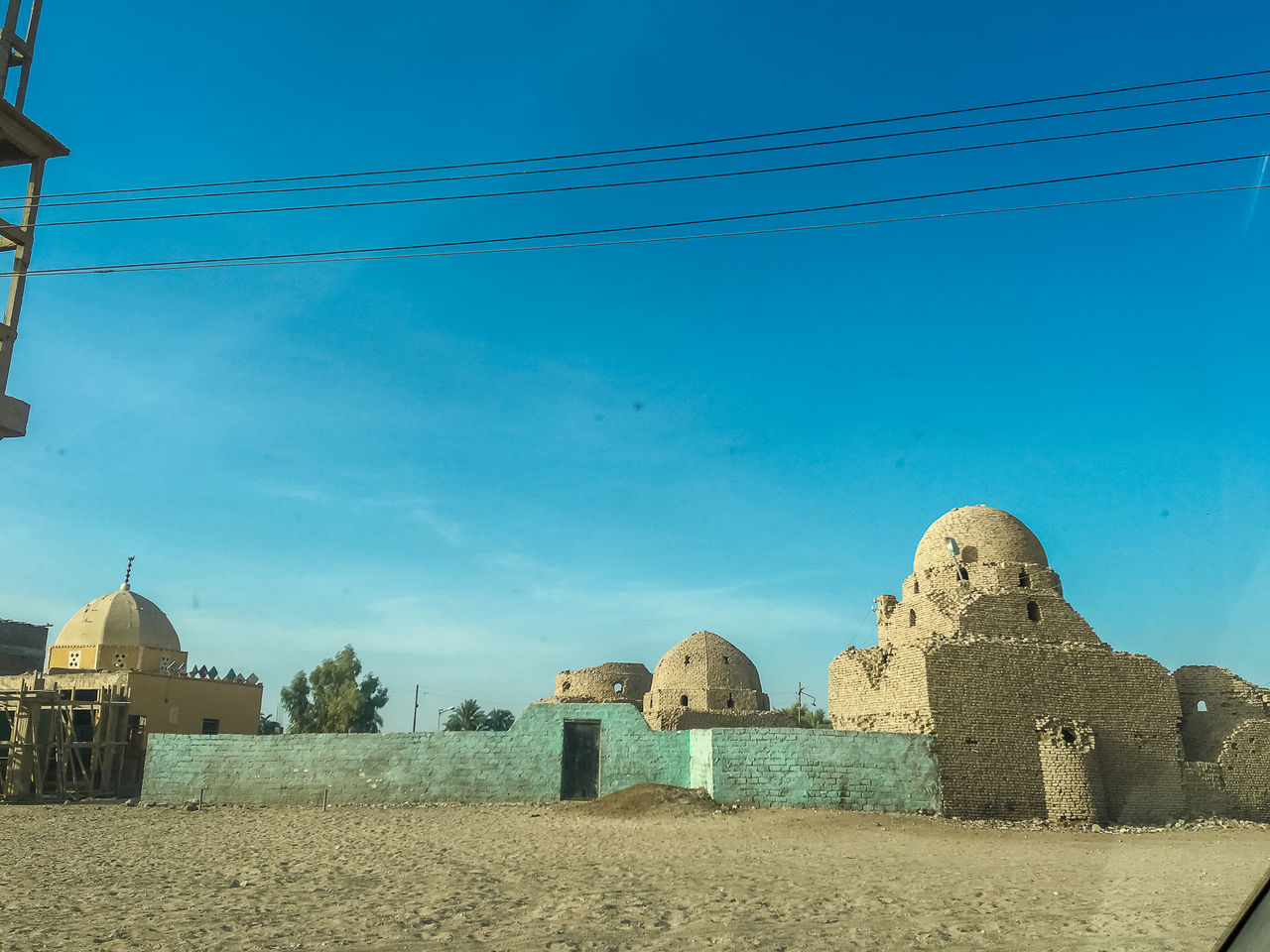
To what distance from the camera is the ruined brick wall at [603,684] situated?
33.8 metres

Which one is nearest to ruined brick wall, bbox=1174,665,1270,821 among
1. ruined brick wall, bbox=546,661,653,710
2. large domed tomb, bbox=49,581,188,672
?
ruined brick wall, bbox=546,661,653,710

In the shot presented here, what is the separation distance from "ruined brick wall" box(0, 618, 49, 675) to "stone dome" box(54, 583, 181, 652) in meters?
1.94

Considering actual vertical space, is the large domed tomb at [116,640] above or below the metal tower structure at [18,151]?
below

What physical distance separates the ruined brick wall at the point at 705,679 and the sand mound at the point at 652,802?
45.9ft

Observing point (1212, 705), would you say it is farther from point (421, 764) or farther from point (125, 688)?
point (125, 688)

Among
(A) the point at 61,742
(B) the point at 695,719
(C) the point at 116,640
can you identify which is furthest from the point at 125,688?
(B) the point at 695,719

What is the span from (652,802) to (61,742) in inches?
561

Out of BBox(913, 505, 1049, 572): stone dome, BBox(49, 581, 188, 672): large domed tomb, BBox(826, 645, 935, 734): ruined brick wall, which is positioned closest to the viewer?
BBox(826, 645, 935, 734): ruined brick wall

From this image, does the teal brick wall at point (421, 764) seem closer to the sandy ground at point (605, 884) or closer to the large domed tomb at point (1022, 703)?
the large domed tomb at point (1022, 703)

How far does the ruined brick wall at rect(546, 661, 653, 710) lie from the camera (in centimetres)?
3384

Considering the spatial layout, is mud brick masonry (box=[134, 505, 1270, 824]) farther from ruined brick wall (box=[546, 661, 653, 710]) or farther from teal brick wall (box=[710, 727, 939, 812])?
ruined brick wall (box=[546, 661, 653, 710])

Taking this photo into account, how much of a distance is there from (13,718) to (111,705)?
1955mm

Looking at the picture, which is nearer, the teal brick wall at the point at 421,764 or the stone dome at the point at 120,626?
the teal brick wall at the point at 421,764

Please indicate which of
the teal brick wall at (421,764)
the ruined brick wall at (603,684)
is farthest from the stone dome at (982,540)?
the ruined brick wall at (603,684)
